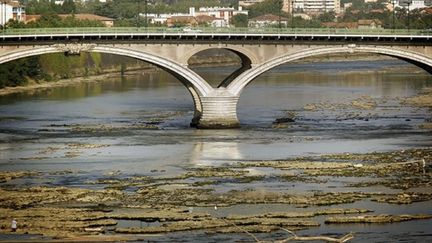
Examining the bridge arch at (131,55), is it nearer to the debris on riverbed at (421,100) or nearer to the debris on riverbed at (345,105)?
the debris on riverbed at (345,105)

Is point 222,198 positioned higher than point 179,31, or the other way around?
point 179,31

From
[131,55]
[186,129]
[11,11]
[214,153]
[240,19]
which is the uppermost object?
[11,11]

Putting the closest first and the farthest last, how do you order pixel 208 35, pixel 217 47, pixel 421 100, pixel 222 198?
pixel 222 198 → pixel 208 35 → pixel 217 47 → pixel 421 100

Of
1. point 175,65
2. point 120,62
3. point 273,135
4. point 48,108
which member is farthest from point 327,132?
point 120,62

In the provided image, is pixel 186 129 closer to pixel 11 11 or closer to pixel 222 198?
pixel 222 198

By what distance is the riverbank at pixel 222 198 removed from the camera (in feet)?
139

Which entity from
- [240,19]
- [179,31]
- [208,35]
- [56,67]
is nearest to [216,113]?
[208,35]

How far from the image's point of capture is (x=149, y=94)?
99.2m

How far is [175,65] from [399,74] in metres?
58.3

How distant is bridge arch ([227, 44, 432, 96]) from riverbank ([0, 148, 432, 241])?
1433 cm

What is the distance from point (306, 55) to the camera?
72875mm

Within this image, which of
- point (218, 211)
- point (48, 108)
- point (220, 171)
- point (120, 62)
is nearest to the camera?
point (218, 211)

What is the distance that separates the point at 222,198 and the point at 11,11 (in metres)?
89.3

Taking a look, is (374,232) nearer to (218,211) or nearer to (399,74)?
(218,211)
